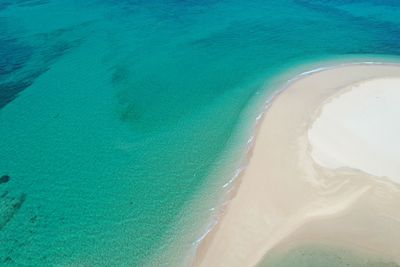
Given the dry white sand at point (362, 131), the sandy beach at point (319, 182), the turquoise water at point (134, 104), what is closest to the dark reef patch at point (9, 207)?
the turquoise water at point (134, 104)

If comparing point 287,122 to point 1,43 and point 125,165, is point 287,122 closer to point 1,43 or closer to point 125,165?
point 125,165

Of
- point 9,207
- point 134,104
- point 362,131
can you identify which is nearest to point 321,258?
point 362,131

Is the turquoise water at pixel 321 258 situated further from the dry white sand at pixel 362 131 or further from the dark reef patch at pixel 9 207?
the dark reef patch at pixel 9 207

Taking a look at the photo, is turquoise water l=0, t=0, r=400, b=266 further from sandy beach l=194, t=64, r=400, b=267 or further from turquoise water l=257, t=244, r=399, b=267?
turquoise water l=257, t=244, r=399, b=267

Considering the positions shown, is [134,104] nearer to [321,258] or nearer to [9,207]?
[9,207]

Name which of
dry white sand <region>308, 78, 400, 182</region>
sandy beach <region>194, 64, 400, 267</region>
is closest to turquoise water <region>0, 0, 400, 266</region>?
sandy beach <region>194, 64, 400, 267</region>

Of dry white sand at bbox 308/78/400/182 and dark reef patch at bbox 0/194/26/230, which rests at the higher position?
dry white sand at bbox 308/78/400/182
